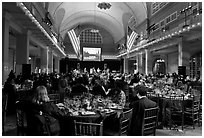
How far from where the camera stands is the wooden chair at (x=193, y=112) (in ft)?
19.1

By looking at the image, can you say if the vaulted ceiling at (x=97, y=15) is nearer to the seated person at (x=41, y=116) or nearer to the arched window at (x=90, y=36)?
the arched window at (x=90, y=36)

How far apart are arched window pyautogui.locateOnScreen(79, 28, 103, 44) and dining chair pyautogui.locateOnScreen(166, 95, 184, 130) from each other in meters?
34.6

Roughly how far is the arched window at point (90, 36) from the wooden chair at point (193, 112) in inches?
1369

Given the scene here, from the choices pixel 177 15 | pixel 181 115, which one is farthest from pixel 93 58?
pixel 181 115

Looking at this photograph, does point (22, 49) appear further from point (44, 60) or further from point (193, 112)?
point (193, 112)

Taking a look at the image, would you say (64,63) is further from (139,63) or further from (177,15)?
(177,15)

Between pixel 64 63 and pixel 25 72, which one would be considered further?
pixel 64 63

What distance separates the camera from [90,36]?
4075 centimetres

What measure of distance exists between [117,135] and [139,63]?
2441 cm

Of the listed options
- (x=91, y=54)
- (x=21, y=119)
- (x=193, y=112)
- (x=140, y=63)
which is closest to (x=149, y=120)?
(x=193, y=112)

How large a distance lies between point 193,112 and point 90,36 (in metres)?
36.0

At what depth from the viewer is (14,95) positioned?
7469 millimetres

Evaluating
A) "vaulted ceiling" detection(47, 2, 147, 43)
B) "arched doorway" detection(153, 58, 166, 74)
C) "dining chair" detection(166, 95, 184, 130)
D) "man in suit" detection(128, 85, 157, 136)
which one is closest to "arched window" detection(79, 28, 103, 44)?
"vaulted ceiling" detection(47, 2, 147, 43)

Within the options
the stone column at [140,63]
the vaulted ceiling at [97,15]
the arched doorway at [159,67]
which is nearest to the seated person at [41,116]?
the vaulted ceiling at [97,15]
